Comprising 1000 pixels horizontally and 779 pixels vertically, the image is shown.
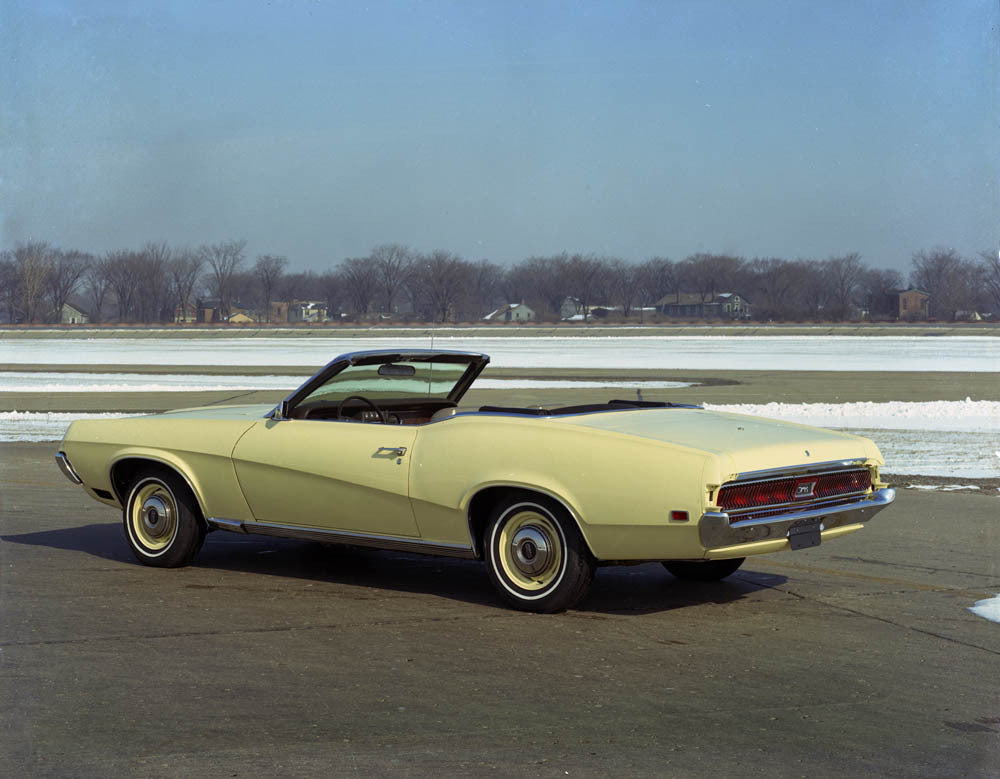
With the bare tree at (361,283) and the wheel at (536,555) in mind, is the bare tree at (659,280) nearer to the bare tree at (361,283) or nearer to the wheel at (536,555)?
the bare tree at (361,283)

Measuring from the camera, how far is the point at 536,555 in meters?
6.45

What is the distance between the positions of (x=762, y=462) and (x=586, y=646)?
1.23m

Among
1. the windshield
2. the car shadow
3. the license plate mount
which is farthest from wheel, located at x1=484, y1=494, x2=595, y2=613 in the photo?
the windshield

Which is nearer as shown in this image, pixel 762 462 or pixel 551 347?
pixel 762 462

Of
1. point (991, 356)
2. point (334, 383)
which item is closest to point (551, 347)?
point (991, 356)

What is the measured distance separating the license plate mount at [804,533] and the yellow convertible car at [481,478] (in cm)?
1

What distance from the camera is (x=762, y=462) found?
20.1 ft

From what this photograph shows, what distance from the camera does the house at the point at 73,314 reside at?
115 metres

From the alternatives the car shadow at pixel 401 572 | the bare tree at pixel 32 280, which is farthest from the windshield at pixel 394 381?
the bare tree at pixel 32 280

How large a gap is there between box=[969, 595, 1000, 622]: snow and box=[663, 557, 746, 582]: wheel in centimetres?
131

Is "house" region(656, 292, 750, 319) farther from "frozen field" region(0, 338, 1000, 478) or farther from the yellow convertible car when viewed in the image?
the yellow convertible car

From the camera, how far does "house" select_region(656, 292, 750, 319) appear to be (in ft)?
415

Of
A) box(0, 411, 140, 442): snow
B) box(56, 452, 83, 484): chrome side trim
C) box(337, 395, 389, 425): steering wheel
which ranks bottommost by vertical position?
box(0, 411, 140, 442): snow

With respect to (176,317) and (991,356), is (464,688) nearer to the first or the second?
(991,356)
